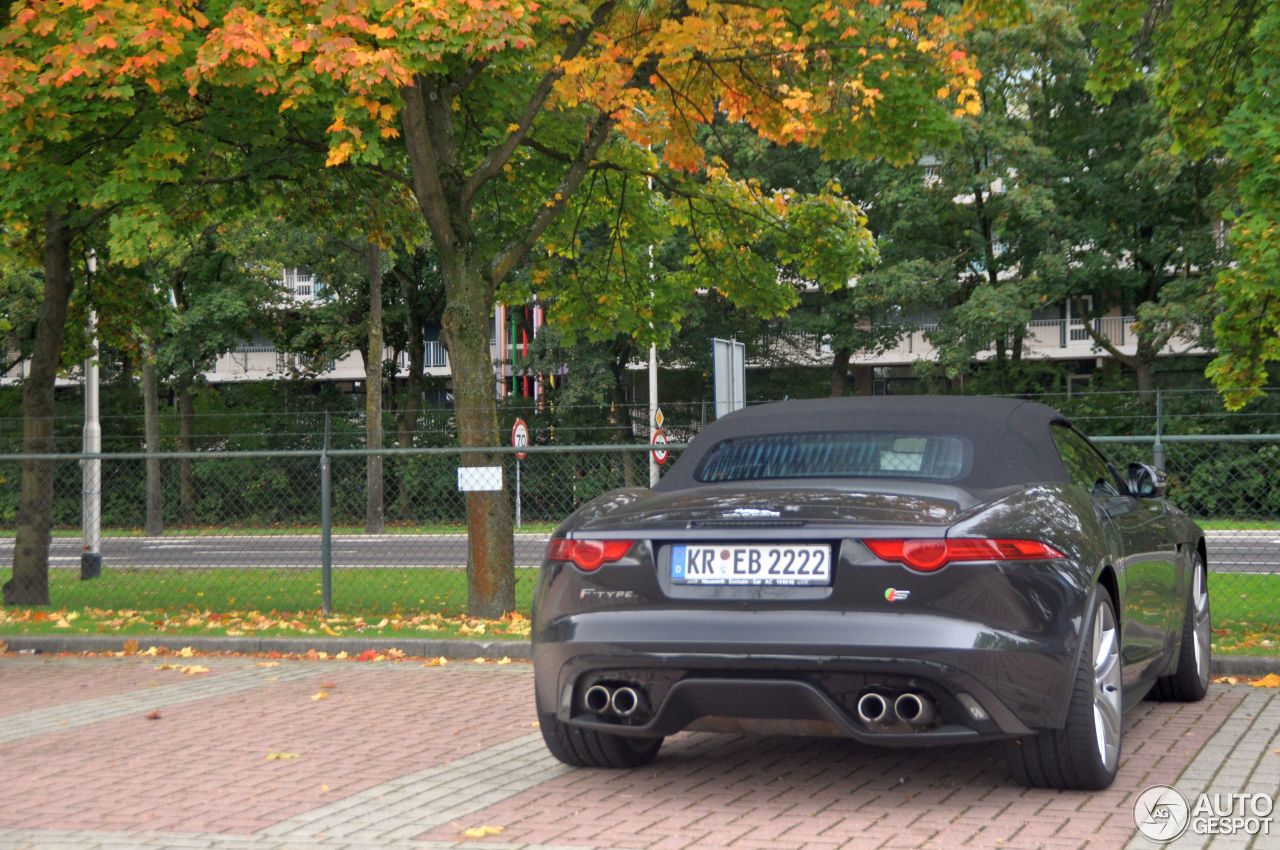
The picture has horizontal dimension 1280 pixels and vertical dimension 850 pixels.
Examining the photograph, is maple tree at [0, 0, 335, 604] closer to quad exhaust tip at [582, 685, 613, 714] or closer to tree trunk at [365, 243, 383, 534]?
tree trunk at [365, 243, 383, 534]

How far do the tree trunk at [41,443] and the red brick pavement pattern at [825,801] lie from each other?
11.4 meters

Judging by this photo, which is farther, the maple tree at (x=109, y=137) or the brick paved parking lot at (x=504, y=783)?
the maple tree at (x=109, y=137)

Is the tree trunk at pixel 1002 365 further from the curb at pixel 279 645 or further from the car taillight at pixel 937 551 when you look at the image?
the car taillight at pixel 937 551

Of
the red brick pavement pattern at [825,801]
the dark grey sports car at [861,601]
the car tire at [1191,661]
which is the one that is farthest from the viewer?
the car tire at [1191,661]

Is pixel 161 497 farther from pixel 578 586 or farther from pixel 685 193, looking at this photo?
pixel 578 586

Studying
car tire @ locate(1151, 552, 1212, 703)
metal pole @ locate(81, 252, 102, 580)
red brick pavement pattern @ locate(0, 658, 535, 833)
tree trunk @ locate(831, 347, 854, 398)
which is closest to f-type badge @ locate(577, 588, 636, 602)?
red brick pavement pattern @ locate(0, 658, 535, 833)

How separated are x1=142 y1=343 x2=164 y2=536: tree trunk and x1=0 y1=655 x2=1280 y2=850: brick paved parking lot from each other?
577cm

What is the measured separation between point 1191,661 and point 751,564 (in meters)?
3.52

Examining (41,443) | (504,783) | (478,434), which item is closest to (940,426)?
(504,783)

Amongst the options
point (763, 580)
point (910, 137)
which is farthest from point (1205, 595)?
point (910, 137)

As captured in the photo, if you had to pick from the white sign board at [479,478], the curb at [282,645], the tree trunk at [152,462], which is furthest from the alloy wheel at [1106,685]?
the tree trunk at [152,462]

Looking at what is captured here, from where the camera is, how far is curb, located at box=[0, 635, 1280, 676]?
35.3ft

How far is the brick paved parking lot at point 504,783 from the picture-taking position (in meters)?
5.21

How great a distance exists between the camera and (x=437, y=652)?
11000 mm
